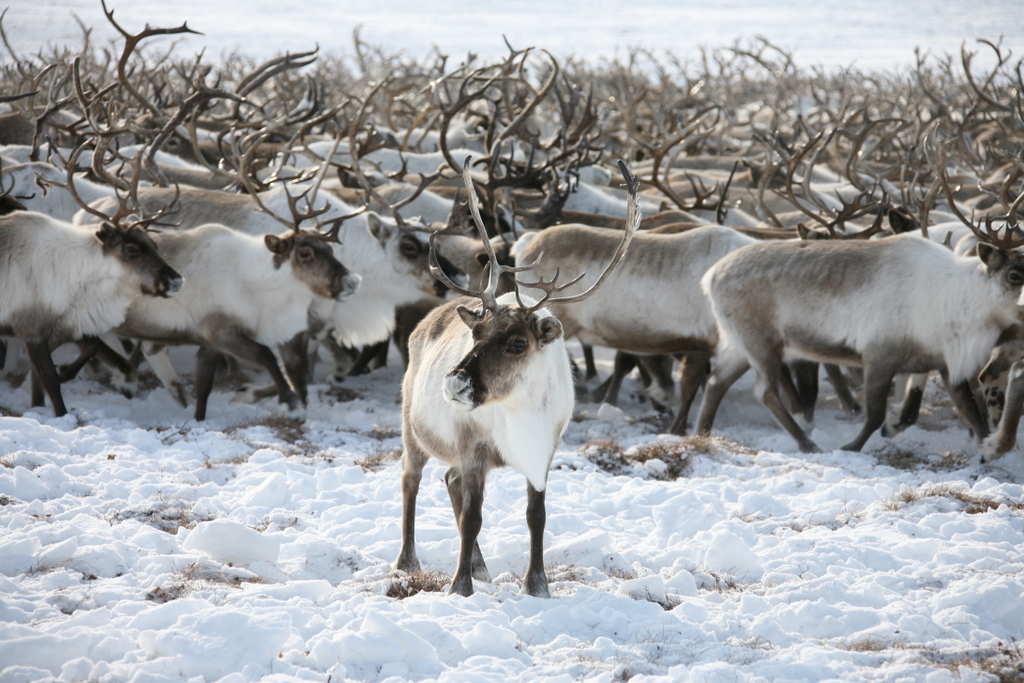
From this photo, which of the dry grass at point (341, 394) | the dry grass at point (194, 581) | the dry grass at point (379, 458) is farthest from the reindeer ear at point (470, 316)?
the dry grass at point (341, 394)

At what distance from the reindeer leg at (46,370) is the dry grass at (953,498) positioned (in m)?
4.47

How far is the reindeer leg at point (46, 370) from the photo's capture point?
5.52 metres

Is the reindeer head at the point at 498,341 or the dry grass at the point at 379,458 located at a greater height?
the reindeer head at the point at 498,341

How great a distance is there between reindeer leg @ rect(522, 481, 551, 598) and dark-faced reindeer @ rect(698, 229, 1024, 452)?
2636mm

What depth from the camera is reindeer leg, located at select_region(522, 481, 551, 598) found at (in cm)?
335

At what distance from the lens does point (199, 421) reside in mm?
5875

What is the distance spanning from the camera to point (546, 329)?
10.4 feet

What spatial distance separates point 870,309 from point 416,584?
318 centimetres

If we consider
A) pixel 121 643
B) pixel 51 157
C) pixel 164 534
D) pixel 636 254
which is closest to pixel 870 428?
pixel 636 254

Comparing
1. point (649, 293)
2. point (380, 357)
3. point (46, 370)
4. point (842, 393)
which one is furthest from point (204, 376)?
point (842, 393)

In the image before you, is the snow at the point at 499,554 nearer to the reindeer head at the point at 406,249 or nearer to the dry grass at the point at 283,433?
the dry grass at the point at 283,433

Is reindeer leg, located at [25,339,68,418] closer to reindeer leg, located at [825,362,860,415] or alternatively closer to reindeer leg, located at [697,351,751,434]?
reindeer leg, located at [697,351,751,434]

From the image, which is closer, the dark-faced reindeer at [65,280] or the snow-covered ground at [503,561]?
the snow-covered ground at [503,561]

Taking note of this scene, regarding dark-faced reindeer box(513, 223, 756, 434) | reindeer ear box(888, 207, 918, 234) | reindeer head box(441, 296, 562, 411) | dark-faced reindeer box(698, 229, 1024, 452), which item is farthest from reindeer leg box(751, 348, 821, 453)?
reindeer head box(441, 296, 562, 411)
